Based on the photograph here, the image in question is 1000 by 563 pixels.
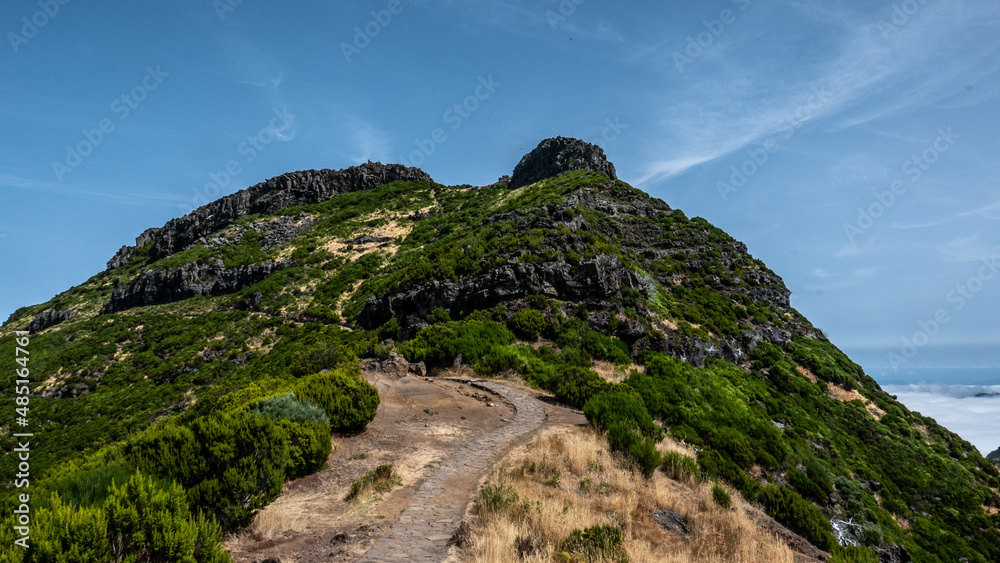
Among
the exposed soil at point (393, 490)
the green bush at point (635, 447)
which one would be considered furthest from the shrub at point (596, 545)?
the green bush at point (635, 447)

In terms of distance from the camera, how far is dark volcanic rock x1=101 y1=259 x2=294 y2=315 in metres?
62.4

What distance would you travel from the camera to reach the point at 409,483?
27.2 ft

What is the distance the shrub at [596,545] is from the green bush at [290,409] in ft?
20.2

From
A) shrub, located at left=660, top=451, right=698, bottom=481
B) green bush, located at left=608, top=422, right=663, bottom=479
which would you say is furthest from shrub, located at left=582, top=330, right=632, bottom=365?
shrub, located at left=660, top=451, right=698, bottom=481

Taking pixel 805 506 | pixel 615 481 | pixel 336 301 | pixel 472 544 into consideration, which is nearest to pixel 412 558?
pixel 472 544

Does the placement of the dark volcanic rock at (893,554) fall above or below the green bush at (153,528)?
below

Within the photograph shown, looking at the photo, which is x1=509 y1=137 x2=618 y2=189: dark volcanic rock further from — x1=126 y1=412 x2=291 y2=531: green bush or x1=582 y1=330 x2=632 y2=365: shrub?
x1=126 y1=412 x2=291 y2=531: green bush

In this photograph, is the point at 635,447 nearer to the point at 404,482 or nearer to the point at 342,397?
the point at 404,482

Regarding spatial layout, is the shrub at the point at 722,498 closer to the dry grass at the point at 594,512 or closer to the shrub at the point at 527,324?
the dry grass at the point at 594,512

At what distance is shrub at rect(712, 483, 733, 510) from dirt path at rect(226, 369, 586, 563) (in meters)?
4.68

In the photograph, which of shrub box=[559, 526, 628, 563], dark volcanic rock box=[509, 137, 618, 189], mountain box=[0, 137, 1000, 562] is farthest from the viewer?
dark volcanic rock box=[509, 137, 618, 189]

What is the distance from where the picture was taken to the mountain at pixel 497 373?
6270mm

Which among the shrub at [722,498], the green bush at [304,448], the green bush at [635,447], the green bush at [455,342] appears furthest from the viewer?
the green bush at [455,342]

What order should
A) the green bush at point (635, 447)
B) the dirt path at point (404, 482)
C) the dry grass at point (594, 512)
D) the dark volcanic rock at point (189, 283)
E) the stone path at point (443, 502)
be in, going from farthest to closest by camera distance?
1. the dark volcanic rock at point (189, 283)
2. the green bush at point (635, 447)
3. the dry grass at point (594, 512)
4. the dirt path at point (404, 482)
5. the stone path at point (443, 502)
